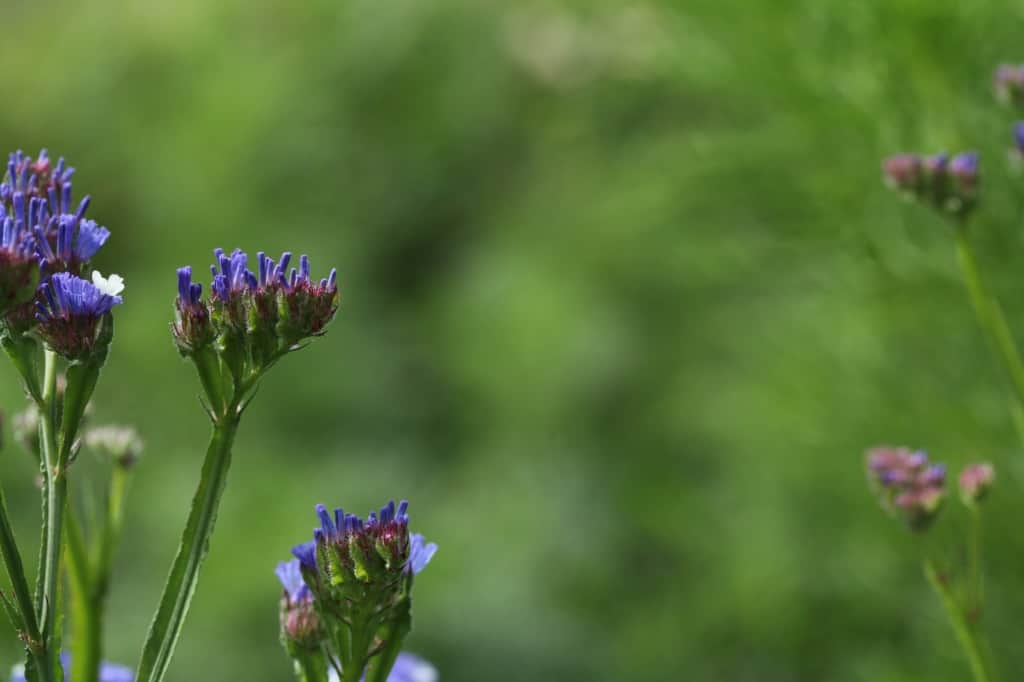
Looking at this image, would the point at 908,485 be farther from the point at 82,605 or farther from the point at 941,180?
the point at 82,605

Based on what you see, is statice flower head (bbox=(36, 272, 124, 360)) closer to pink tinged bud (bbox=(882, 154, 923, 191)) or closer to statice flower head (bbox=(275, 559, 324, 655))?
statice flower head (bbox=(275, 559, 324, 655))

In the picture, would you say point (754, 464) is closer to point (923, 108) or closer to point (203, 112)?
point (923, 108)

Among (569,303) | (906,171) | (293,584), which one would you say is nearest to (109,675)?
(293,584)

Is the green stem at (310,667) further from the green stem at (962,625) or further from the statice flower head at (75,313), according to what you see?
the green stem at (962,625)

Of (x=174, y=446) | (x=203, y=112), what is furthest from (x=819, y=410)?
(x=203, y=112)

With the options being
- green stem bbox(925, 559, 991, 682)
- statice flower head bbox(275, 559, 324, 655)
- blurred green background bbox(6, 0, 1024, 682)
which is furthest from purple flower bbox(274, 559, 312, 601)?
blurred green background bbox(6, 0, 1024, 682)

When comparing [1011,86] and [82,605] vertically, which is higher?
[1011,86]
